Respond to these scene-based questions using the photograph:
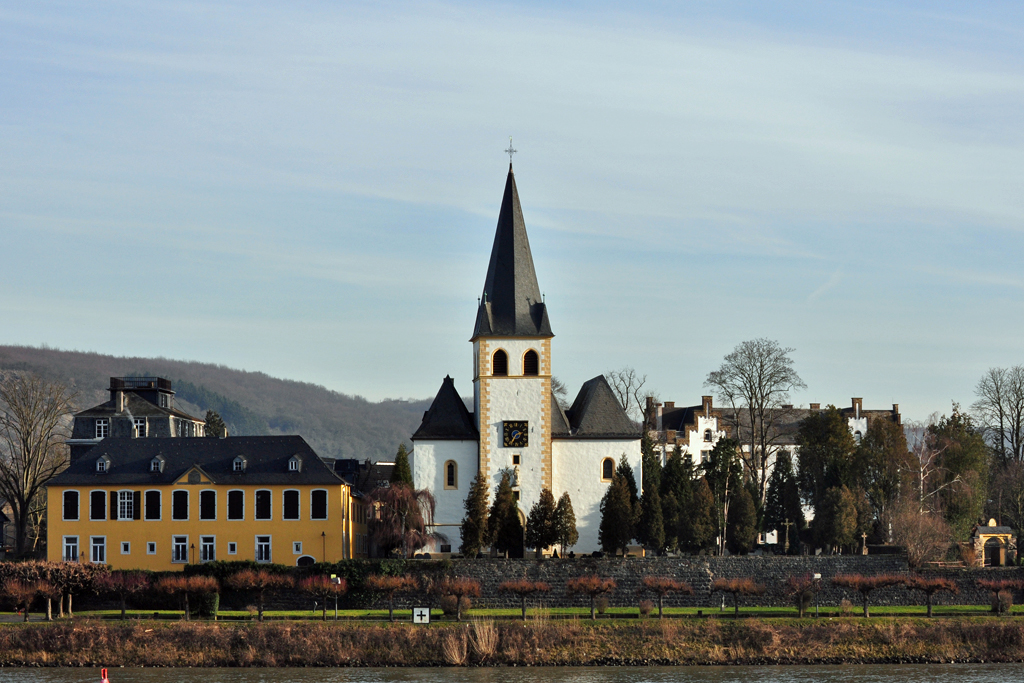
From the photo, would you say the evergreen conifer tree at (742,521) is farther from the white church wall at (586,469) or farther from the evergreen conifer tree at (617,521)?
the evergreen conifer tree at (617,521)

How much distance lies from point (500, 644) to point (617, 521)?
16.3 m

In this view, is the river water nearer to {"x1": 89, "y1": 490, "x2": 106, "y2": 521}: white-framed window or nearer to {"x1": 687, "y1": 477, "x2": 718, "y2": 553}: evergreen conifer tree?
{"x1": 89, "y1": 490, "x2": 106, "y2": 521}: white-framed window

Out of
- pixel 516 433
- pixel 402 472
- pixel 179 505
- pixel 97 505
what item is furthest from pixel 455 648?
pixel 97 505

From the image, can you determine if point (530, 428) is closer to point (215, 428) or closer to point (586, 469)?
point (586, 469)

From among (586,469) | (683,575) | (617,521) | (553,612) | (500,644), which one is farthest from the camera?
(586,469)

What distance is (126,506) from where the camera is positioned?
5997 cm

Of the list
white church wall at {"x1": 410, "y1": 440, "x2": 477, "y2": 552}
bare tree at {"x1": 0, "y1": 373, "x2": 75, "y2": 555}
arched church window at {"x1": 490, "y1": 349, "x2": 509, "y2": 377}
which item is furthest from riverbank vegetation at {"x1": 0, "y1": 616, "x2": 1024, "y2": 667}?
bare tree at {"x1": 0, "y1": 373, "x2": 75, "y2": 555}

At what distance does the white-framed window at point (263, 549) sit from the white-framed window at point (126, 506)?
5.99 meters

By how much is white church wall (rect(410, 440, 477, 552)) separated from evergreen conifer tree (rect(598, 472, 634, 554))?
6.77 meters

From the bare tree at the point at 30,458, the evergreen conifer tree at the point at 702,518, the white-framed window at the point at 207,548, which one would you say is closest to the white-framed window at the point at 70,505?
the white-framed window at the point at 207,548

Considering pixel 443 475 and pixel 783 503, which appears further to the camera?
pixel 783 503

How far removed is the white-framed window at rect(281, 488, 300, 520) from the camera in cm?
5981

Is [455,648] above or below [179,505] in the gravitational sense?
below

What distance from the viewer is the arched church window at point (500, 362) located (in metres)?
63.4
